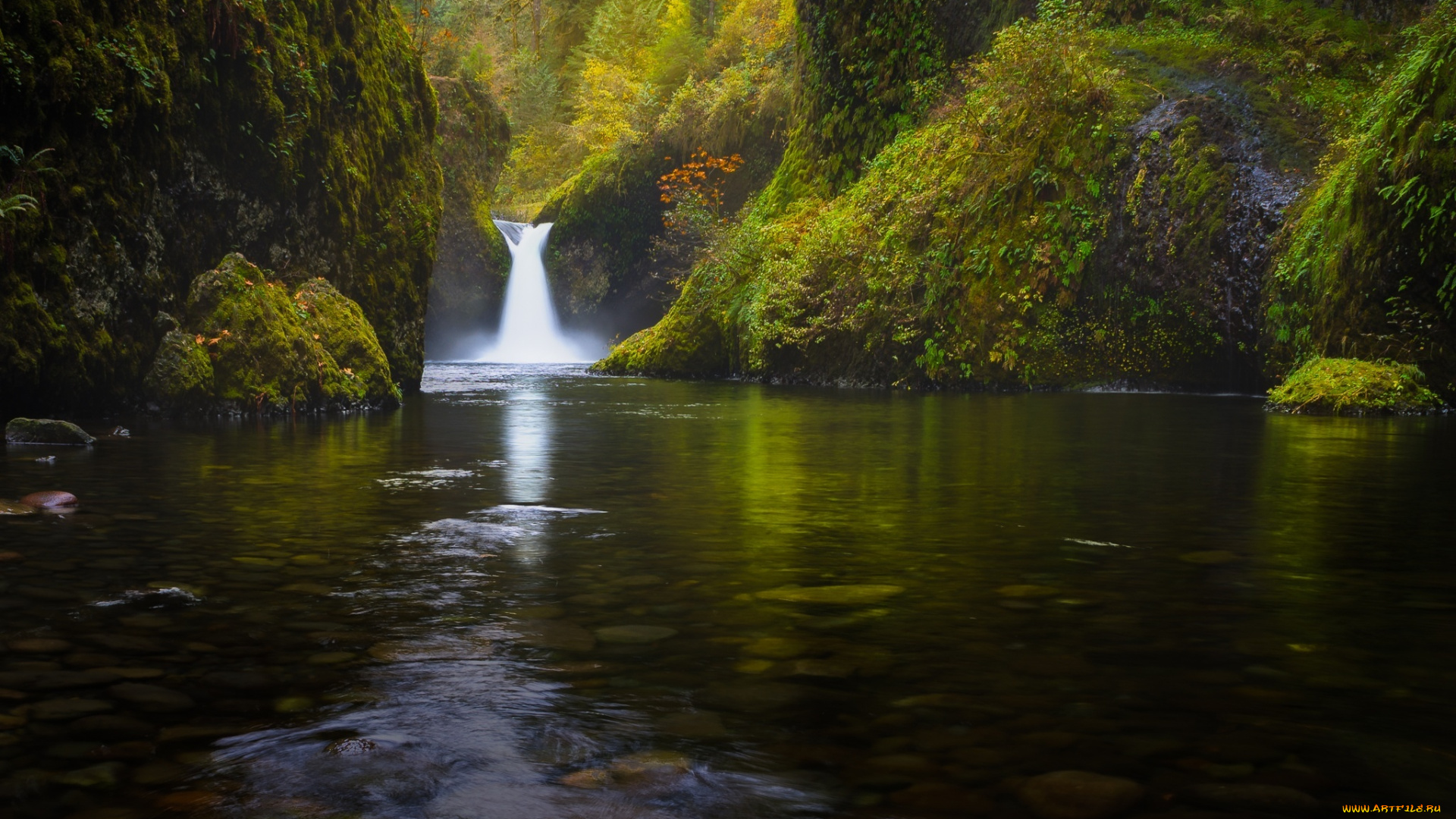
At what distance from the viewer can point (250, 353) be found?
1184cm

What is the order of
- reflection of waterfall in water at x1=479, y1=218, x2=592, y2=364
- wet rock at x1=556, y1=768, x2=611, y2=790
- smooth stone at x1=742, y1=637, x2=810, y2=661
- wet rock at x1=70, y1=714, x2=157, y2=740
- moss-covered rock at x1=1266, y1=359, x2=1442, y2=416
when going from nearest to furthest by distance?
wet rock at x1=556, y1=768, x2=611, y2=790 < wet rock at x1=70, y1=714, x2=157, y2=740 < smooth stone at x1=742, y1=637, x2=810, y2=661 < moss-covered rock at x1=1266, y1=359, x2=1442, y2=416 < reflection of waterfall in water at x1=479, y1=218, x2=592, y2=364

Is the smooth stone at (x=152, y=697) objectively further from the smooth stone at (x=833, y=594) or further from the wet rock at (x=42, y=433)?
the wet rock at (x=42, y=433)

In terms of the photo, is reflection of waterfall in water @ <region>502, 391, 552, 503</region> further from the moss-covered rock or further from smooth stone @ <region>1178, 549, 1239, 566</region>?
the moss-covered rock

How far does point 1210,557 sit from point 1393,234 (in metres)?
10.3

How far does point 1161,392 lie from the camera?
1675 cm

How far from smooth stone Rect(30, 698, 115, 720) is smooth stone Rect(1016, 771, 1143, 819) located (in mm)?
1995

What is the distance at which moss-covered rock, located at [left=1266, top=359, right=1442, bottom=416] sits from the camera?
12305 millimetres

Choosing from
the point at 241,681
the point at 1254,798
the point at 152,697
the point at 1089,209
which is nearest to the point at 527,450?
the point at 241,681

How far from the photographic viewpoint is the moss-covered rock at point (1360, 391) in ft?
40.4

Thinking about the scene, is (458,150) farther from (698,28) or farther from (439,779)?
(439,779)

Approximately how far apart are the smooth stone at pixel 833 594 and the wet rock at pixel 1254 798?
1516 millimetres

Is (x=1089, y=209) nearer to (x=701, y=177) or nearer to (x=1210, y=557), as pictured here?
(x=1210, y=557)

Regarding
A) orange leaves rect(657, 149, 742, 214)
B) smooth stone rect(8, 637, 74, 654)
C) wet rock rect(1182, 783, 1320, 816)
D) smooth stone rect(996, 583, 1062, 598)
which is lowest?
wet rock rect(1182, 783, 1320, 816)

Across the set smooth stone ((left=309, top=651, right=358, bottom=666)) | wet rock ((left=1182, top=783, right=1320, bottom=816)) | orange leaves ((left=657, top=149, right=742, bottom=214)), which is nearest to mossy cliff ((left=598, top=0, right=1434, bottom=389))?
orange leaves ((left=657, top=149, right=742, bottom=214))
